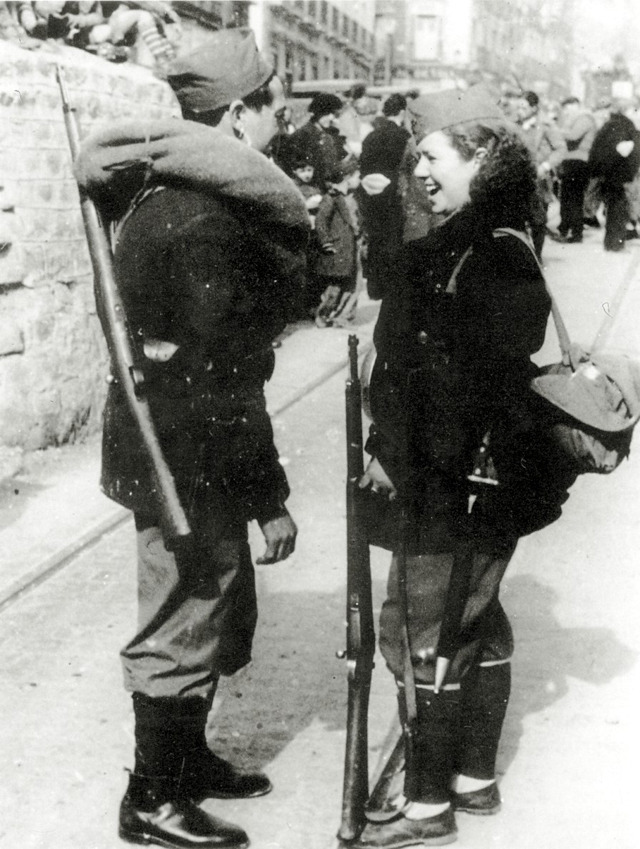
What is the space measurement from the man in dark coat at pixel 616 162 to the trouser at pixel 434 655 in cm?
1392

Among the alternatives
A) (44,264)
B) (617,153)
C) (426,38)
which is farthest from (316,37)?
(44,264)

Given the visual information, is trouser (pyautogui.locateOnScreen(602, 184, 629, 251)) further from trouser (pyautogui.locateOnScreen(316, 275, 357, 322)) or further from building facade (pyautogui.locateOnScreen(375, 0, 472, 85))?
building facade (pyautogui.locateOnScreen(375, 0, 472, 85))

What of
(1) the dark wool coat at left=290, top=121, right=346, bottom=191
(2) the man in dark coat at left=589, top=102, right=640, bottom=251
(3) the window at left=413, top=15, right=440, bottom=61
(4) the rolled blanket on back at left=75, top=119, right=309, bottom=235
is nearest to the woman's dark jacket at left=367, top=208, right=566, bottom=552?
(4) the rolled blanket on back at left=75, top=119, right=309, bottom=235

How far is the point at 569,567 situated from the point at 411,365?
2658 mm

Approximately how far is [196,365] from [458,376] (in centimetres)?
62

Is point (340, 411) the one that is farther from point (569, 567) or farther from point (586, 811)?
point (586, 811)

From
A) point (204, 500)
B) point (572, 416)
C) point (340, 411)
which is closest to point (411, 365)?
point (572, 416)

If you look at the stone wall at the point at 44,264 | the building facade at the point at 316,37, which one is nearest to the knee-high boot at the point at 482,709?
the stone wall at the point at 44,264

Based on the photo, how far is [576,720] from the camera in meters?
3.80

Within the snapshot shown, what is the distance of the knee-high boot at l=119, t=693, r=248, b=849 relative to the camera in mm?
2959

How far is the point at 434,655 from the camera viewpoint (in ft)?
9.75

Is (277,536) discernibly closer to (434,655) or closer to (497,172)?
(434,655)

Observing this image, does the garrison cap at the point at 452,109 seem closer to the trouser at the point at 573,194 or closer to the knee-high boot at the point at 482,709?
the knee-high boot at the point at 482,709

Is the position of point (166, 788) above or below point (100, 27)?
below
